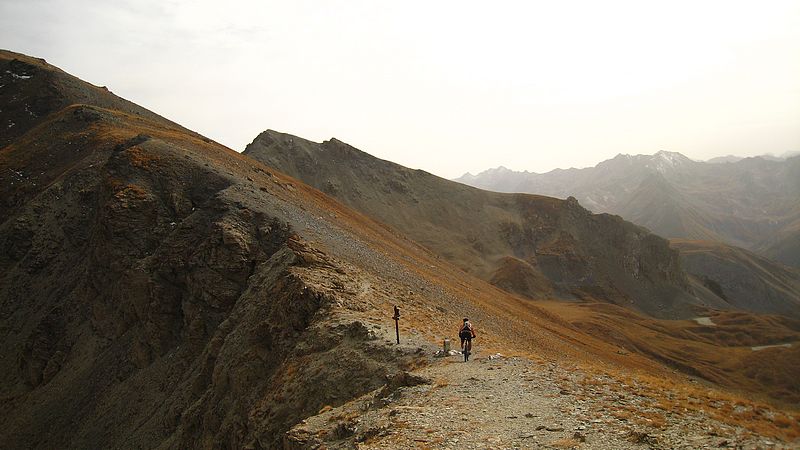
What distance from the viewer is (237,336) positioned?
91.0 feet

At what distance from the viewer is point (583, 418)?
13672 millimetres

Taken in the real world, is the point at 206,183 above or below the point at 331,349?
above

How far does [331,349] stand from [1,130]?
74951 mm

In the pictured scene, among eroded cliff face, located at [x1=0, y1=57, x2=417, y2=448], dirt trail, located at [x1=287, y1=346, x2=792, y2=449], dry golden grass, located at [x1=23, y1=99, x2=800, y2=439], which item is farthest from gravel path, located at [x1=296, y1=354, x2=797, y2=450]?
eroded cliff face, located at [x1=0, y1=57, x2=417, y2=448]

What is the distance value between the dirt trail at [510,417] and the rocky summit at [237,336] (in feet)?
0.28

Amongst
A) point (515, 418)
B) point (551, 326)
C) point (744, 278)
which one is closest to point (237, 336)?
point (515, 418)

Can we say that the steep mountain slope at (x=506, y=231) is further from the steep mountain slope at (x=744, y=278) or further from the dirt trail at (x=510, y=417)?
the dirt trail at (x=510, y=417)

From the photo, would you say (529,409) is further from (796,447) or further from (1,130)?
(1,130)

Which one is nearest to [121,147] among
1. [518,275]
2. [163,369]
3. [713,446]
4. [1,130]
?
[163,369]

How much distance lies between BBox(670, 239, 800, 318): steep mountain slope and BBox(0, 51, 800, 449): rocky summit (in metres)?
102

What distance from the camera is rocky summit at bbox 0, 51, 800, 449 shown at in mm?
14586

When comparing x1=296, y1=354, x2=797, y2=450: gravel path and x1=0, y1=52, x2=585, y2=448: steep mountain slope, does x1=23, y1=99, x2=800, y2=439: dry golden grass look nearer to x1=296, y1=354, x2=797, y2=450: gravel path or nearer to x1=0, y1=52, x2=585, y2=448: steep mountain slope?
x1=296, y1=354, x2=797, y2=450: gravel path

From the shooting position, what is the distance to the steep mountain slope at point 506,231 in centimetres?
10612

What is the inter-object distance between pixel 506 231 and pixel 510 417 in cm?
11097
